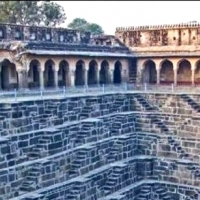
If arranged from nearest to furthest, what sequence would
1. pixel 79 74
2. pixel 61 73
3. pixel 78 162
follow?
pixel 78 162 → pixel 61 73 → pixel 79 74

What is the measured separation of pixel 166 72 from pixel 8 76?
1092 cm

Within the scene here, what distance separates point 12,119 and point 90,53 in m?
10.5

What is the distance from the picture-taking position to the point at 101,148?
19703mm

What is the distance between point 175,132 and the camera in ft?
71.3

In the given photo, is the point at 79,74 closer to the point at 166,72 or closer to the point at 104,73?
the point at 104,73

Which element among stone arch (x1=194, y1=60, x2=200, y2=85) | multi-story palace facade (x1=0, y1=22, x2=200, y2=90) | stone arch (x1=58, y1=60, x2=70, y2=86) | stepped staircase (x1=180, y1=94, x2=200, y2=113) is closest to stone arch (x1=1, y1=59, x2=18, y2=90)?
multi-story palace facade (x1=0, y1=22, x2=200, y2=90)

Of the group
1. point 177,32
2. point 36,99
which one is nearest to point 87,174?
point 36,99

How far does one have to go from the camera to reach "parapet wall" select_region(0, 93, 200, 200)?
15.9 meters

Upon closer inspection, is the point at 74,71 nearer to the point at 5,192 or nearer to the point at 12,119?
the point at 12,119

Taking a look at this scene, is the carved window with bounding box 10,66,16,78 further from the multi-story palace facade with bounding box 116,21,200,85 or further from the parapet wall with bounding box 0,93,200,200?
the multi-story palace facade with bounding box 116,21,200,85

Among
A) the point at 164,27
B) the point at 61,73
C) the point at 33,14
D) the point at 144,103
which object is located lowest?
the point at 144,103

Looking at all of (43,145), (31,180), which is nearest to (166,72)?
(43,145)

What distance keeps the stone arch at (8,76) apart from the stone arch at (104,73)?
20.6ft

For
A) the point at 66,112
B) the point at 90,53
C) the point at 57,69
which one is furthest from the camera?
the point at 90,53
